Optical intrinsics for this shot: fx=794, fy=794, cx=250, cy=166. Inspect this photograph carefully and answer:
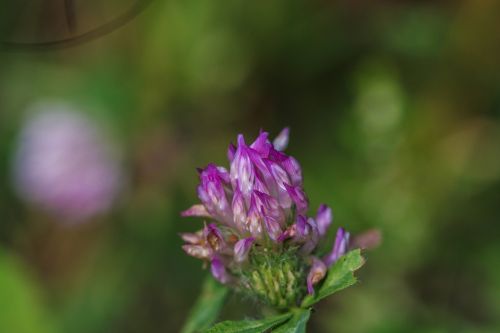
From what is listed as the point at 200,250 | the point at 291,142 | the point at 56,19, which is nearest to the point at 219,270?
the point at 200,250

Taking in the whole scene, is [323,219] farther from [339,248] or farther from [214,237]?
[214,237]

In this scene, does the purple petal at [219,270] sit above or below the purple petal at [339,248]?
above

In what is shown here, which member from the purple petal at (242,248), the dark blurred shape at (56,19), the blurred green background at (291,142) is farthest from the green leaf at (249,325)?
the dark blurred shape at (56,19)

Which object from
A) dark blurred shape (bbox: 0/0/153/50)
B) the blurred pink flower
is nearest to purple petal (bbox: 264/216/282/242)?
the blurred pink flower

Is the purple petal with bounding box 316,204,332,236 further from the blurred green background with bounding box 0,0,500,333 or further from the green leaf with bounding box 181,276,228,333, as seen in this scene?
the blurred green background with bounding box 0,0,500,333

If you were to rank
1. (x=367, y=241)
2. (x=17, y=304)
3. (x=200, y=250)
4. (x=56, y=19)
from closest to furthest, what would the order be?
(x=200, y=250) → (x=367, y=241) → (x=17, y=304) → (x=56, y=19)

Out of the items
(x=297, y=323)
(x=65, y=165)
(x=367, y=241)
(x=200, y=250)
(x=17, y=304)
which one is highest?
(x=65, y=165)

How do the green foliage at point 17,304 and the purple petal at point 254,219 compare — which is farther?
the green foliage at point 17,304

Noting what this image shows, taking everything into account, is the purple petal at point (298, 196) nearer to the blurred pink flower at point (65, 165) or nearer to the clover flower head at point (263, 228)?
the clover flower head at point (263, 228)
